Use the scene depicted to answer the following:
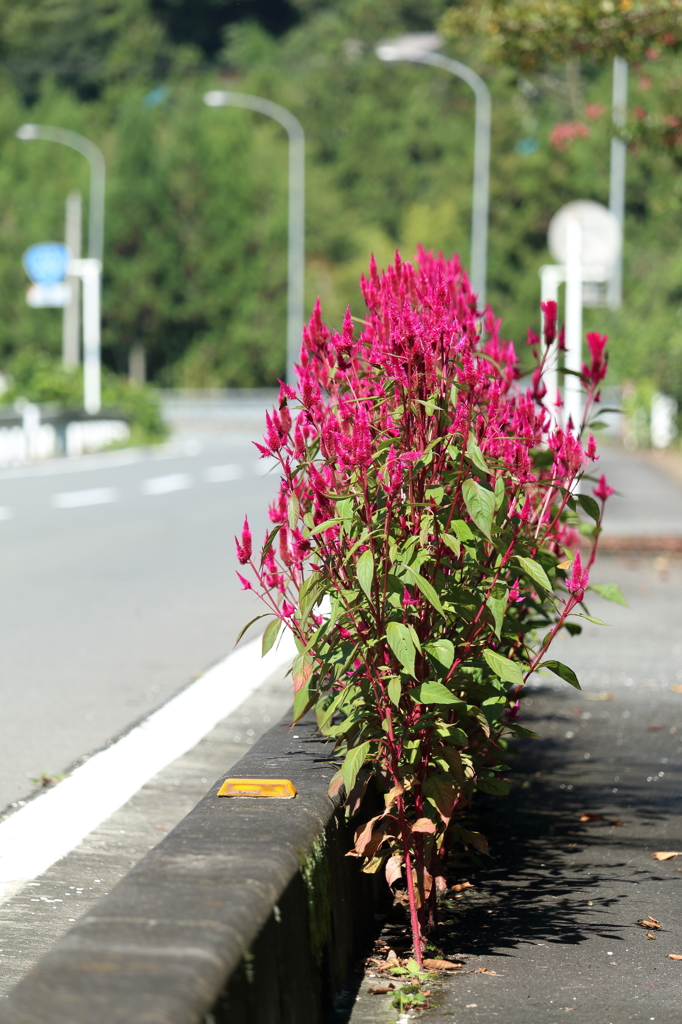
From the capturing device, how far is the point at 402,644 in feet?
11.7

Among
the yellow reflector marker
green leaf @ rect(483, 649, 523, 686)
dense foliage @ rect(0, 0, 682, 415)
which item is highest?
dense foliage @ rect(0, 0, 682, 415)

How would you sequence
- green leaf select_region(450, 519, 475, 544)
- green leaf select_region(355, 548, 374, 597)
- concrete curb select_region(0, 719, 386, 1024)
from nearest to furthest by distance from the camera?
concrete curb select_region(0, 719, 386, 1024), green leaf select_region(355, 548, 374, 597), green leaf select_region(450, 519, 475, 544)

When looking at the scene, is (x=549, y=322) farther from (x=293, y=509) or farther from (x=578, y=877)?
(x=578, y=877)

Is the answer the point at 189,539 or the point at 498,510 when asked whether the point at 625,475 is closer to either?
the point at 189,539

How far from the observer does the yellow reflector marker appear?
144 inches

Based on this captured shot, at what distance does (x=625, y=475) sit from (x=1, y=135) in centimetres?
5817

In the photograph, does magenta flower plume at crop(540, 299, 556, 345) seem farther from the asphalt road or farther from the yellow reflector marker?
the asphalt road

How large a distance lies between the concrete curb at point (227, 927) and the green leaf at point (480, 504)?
2.43 ft

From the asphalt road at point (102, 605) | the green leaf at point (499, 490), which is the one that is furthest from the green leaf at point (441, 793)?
the asphalt road at point (102, 605)

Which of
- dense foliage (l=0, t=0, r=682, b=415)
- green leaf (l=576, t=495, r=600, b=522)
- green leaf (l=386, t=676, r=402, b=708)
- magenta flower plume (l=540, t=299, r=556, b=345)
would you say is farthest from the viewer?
dense foliage (l=0, t=0, r=682, b=415)

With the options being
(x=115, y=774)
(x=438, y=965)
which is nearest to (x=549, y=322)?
(x=438, y=965)

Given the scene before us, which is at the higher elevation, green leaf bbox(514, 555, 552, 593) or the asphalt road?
green leaf bbox(514, 555, 552, 593)

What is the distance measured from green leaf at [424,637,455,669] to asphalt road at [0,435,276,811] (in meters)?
2.40

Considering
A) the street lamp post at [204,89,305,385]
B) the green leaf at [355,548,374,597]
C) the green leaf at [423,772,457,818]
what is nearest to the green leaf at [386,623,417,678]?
the green leaf at [355,548,374,597]
